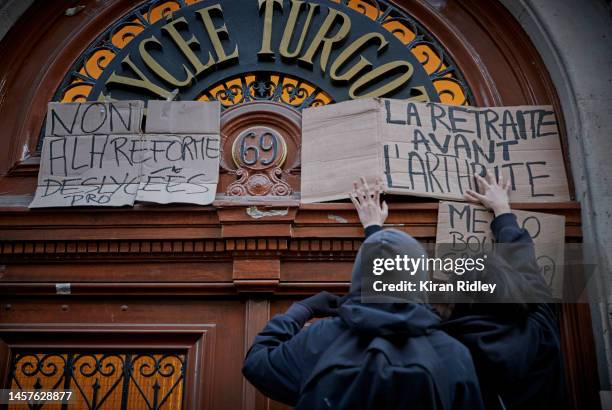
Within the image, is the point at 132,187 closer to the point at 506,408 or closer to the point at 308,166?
the point at 308,166

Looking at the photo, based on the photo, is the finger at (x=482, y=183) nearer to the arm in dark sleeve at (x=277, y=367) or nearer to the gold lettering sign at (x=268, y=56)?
the gold lettering sign at (x=268, y=56)

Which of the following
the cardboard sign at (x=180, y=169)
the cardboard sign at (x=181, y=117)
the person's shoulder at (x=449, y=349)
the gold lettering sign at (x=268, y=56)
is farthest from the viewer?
the gold lettering sign at (x=268, y=56)

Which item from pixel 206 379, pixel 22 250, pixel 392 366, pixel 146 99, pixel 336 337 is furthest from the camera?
pixel 146 99

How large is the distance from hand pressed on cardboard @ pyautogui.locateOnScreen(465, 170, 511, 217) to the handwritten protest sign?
130cm

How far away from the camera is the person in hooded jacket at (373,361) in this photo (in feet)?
6.50

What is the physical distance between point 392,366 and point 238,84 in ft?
7.13

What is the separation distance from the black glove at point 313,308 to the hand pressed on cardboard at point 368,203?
20.8 inches

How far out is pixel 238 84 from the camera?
12.2 feet

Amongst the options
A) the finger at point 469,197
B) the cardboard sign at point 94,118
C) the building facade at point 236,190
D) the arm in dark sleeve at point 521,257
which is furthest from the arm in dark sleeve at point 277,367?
the cardboard sign at point 94,118

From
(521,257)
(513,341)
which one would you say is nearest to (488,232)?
(521,257)

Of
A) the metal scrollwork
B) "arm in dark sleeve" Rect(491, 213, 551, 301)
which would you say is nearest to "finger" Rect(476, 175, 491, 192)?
"arm in dark sleeve" Rect(491, 213, 551, 301)

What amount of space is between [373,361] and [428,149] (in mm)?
1581

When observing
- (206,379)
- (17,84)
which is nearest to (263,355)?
(206,379)

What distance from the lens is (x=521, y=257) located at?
105 inches
